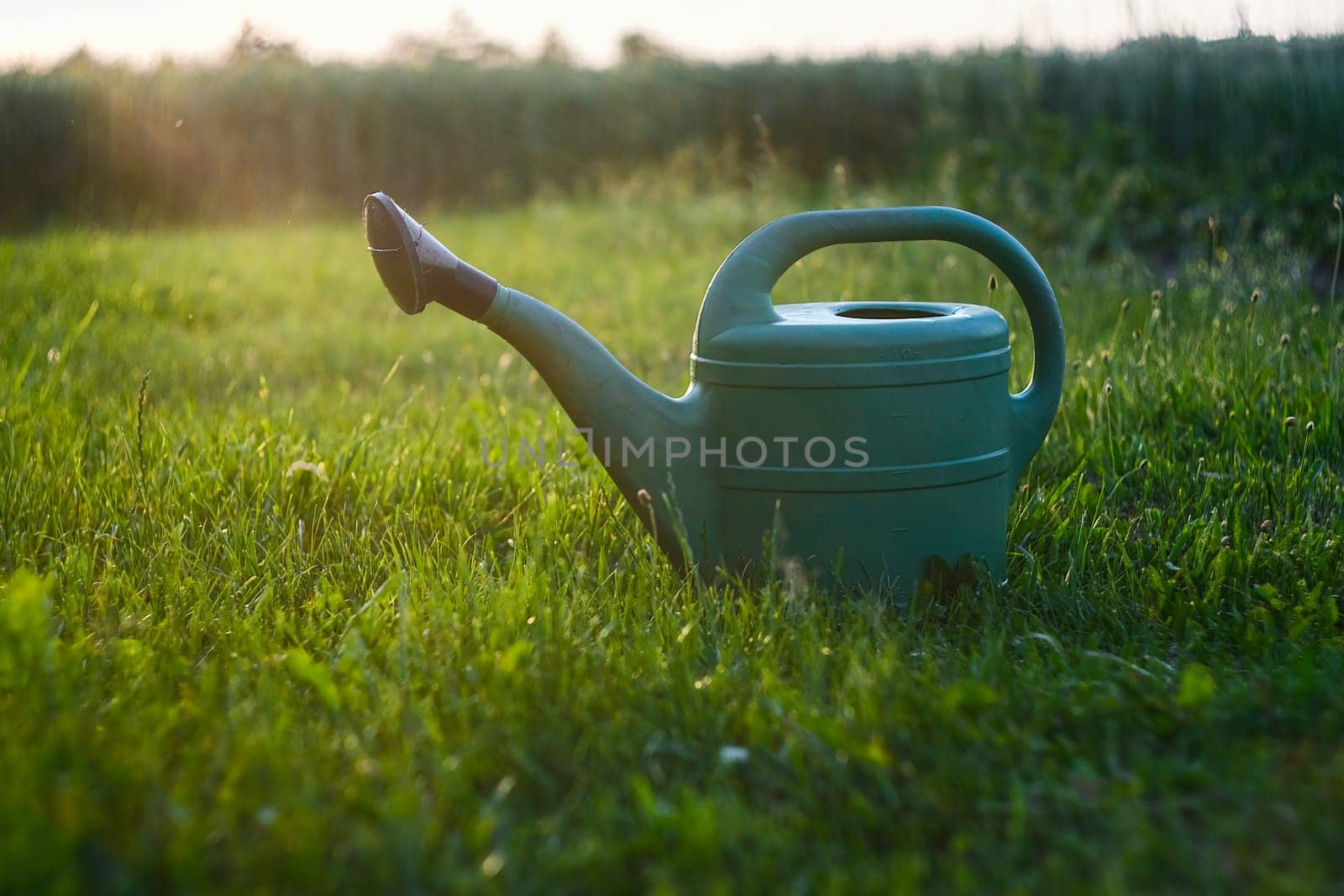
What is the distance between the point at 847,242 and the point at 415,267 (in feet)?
2.45

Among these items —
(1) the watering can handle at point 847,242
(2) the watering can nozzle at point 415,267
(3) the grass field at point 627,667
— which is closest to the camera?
(3) the grass field at point 627,667

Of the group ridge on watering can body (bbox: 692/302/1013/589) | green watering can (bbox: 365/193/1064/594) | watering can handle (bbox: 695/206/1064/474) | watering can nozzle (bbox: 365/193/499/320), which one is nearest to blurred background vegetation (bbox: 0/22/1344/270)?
watering can nozzle (bbox: 365/193/499/320)

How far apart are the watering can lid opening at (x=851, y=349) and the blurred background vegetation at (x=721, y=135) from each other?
61.5 inches

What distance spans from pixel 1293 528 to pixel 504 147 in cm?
996

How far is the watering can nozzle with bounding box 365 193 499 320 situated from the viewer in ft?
6.11

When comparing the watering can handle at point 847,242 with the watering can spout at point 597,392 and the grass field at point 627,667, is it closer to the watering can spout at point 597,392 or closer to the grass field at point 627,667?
the watering can spout at point 597,392

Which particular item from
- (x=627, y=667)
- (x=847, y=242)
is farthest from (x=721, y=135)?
(x=627, y=667)

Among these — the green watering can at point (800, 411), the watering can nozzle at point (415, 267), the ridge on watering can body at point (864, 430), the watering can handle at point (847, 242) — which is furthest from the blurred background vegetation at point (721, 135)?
the ridge on watering can body at point (864, 430)

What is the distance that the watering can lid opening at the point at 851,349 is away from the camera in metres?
1.88

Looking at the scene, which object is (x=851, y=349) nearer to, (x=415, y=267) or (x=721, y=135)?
(x=415, y=267)

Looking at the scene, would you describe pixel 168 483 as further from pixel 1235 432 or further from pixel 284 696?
pixel 1235 432

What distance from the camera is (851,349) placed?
187cm

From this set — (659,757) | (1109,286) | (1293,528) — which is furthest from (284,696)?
(1109,286)

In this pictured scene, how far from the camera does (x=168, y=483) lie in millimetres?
2441
